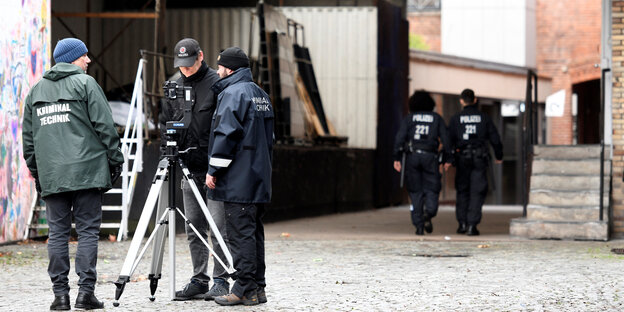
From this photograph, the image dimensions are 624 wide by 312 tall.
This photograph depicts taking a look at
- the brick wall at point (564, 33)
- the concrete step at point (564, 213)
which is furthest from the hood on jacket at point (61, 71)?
the brick wall at point (564, 33)

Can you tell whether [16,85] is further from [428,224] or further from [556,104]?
[556,104]

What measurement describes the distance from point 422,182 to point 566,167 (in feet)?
6.00

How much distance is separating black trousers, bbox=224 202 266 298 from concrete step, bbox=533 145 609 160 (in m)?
7.65

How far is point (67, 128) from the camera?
7.22 metres

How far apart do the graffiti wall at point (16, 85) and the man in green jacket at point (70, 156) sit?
→ 4995 millimetres

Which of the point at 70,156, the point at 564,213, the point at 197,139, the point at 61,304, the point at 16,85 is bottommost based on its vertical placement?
the point at 61,304

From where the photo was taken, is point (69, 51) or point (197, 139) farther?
point (197, 139)

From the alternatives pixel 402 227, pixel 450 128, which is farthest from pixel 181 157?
pixel 402 227

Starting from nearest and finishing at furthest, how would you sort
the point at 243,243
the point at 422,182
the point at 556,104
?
1. the point at 243,243
2. the point at 422,182
3. the point at 556,104

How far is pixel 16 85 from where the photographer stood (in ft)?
40.7

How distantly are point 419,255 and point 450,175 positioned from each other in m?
14.5

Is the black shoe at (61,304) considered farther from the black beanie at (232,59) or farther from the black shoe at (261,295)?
the black beanie at (232,59)

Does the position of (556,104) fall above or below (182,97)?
above

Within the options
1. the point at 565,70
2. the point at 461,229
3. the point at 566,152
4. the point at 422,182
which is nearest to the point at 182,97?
the point at 422,182
